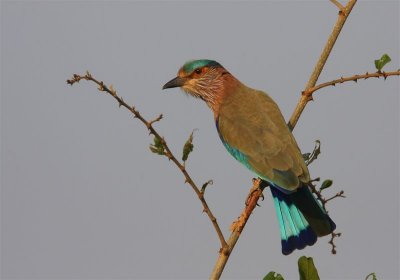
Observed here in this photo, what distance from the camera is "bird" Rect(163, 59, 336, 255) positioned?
419 cm

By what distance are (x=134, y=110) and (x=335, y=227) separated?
6.07ft

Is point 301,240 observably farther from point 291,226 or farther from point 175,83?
point 175,83

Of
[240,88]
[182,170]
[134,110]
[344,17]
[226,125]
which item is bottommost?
[182,170]

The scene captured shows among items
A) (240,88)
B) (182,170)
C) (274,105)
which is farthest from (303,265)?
(240,88)

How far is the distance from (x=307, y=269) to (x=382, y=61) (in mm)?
1277

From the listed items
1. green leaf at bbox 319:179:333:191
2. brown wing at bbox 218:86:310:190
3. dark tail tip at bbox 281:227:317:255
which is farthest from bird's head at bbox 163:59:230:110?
green leaf at bbox 319:179:333:191

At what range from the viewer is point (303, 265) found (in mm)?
2945

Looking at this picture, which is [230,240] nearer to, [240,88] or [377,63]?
[377,63]

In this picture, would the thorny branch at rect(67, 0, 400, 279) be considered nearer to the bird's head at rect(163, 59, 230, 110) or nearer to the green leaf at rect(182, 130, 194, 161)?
the green leaf at rect(182, 130, 194, 161)

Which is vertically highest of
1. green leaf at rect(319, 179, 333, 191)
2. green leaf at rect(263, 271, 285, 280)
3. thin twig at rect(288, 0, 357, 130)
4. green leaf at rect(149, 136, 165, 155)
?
thin twig at rect(288, 0, 357, 130)

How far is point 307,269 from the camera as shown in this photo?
116 inches

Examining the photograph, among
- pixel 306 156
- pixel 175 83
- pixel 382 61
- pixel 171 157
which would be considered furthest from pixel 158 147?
pixel 175 83

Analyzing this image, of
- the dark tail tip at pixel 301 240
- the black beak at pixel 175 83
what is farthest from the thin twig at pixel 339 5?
the black beak at pixel 175 83

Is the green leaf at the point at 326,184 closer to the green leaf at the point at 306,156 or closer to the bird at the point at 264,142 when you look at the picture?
the bird at the point at 264,142
